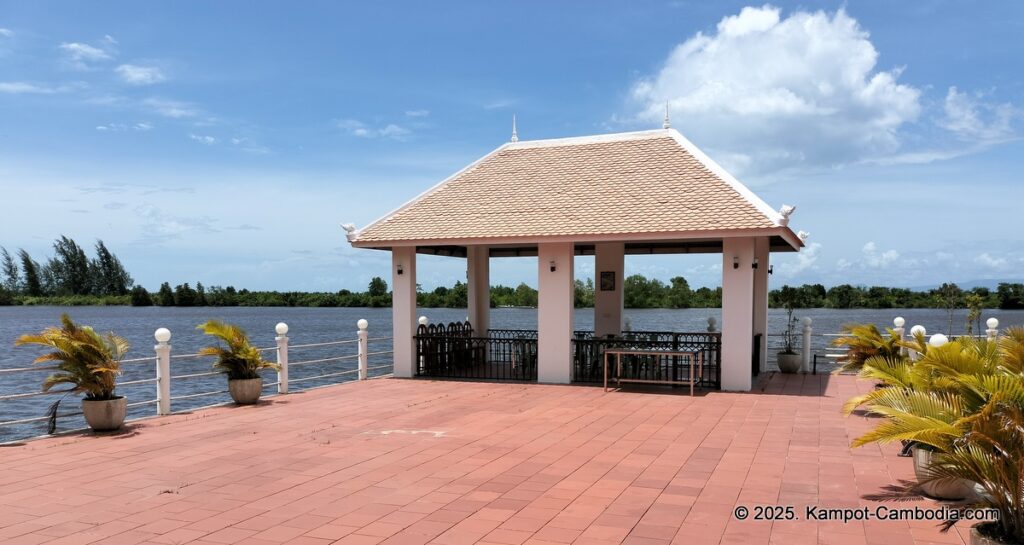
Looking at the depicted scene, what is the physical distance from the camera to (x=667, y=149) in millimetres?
15367

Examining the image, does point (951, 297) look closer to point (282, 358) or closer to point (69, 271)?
point (282, 358)

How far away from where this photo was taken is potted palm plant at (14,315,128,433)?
9289 millimetres

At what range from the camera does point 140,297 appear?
10019cm

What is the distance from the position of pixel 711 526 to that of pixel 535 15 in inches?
478

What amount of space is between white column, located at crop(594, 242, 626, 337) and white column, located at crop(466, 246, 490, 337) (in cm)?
269

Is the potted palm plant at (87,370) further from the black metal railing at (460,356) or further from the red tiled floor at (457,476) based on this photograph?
the black metal railing at (460,356)

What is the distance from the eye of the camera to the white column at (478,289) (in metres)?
17.5

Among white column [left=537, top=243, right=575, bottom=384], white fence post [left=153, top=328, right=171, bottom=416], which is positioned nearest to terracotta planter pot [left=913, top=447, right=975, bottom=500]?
white column [left=537, top=243, right=575, bottom=384]

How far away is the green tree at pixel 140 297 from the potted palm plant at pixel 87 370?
9802 cm

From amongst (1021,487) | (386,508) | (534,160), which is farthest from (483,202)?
(1021,487)

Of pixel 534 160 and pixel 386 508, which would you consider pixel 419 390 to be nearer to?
pixel 534 160

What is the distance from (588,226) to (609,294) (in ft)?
13.1

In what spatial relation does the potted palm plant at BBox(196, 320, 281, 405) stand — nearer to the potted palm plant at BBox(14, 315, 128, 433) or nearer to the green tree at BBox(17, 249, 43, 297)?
the potted palm plant at BBox(14, 315, 128, 433)

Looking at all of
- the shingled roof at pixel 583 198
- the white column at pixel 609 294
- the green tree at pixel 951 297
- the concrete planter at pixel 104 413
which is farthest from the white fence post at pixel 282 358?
the green tree at pixel 951 297
